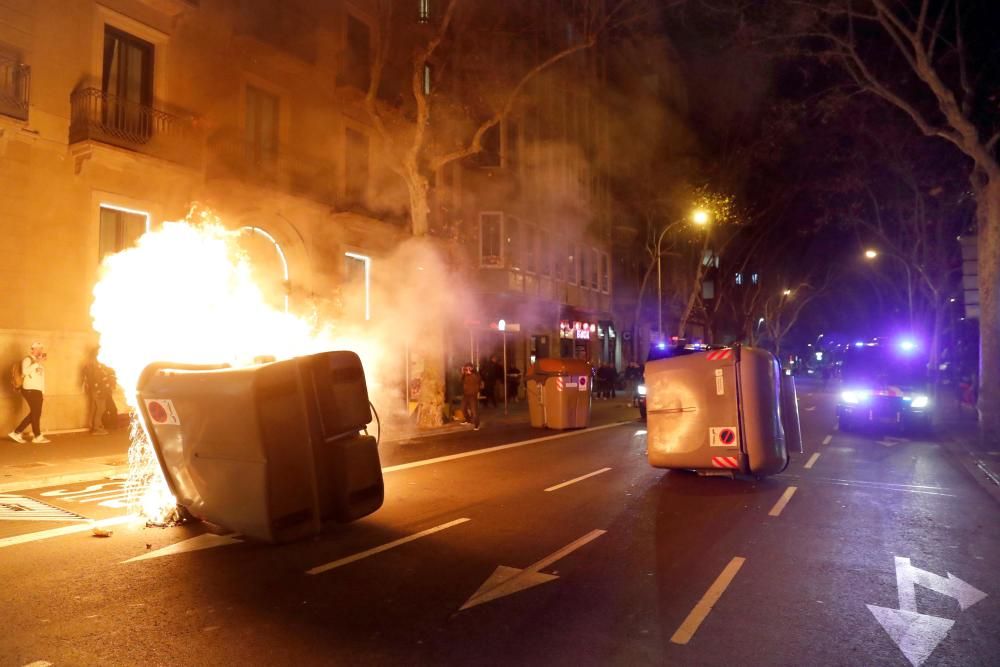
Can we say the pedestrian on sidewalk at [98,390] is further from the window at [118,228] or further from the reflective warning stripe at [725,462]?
the reflective warning stripe at [725,462]

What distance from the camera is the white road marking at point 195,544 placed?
5.42 m

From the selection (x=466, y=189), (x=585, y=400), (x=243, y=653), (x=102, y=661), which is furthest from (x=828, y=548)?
(x=466, y=189)

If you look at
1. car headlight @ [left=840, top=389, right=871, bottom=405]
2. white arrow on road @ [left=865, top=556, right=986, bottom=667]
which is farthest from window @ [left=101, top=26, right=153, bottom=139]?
car headlight @ [left=840, top=389, right=871, bottom=405]

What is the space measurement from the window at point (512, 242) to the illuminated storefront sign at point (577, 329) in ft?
18.1

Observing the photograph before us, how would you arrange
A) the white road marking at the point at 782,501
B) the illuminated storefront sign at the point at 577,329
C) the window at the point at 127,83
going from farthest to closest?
the illuminated storefront sign at the point at 577,329, the window at the point at 127,83, the white road marking at the point at 782,501

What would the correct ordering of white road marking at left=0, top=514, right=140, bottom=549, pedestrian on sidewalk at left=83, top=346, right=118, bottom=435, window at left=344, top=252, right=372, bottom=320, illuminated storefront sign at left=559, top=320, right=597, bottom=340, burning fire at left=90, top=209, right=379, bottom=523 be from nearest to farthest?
white road marking at left=0, top=514, right=140, bottom=549, burning fire at left=90, top=209, right=379, bottom=523, pedestrian on sidewalk at left=83, top=346, right=118, bottom=435, window at left=344, top=252, right=372, bottom=320, illuminated storefront sign at left=559, top=320, right=597, bottom=340

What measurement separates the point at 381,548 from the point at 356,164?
15.2m

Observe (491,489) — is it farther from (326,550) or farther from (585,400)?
(585,400)

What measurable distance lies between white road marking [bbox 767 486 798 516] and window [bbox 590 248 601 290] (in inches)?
935

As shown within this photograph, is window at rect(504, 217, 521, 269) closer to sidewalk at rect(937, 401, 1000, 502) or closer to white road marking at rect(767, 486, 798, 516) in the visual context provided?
sidewalk at rect(937, 401, 1000, 502)

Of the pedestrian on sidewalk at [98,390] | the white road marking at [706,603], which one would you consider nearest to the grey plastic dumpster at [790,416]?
the white road marking at [706,603]

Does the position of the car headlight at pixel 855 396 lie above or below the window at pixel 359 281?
below

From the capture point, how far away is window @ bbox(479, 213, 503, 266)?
23.3 m

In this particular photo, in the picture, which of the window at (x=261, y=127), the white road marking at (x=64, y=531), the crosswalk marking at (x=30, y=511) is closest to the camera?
the white road marking at (x=64, y=531)
